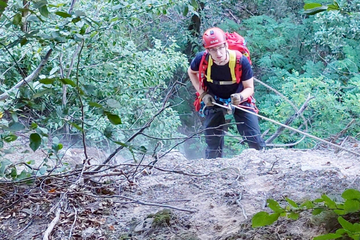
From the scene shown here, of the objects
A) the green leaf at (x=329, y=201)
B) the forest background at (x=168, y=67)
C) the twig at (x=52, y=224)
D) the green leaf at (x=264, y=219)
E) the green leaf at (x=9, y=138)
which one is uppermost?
the green leaf at (x=329, y=201)

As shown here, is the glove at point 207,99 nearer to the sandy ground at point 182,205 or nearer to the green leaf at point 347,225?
the sandy ground at point 182,205

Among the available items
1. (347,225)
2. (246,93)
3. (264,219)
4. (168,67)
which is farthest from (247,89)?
(347,225)

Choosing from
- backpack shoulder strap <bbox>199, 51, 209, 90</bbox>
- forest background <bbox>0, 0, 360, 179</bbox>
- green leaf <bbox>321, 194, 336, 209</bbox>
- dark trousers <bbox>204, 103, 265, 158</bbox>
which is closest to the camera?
green leaf <bbox>321, 194, 336, 209</bbox>

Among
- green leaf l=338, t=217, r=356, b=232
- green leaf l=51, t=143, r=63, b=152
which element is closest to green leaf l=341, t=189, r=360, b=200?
green leaf l=338, t=217, r=356, b=232

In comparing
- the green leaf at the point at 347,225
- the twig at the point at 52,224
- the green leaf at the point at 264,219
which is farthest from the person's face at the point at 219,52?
the green leaf at the point at 347,225

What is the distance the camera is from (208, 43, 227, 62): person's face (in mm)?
4222

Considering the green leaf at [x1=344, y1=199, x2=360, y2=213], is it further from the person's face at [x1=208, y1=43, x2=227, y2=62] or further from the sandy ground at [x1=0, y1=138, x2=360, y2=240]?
the person's face at [x1=208, y1=43, x2=227, y2=62]

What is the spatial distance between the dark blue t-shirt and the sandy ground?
1692mm

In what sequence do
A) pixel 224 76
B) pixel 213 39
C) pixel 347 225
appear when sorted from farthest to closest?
pixel 224 76
pixel 213 39
pixel 347 225

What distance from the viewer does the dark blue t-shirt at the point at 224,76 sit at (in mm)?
4336

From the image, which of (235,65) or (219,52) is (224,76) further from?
(219,52)

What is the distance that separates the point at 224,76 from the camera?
4395mm

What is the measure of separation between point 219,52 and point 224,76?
300 mm

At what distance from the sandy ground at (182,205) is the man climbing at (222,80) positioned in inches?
63.9
